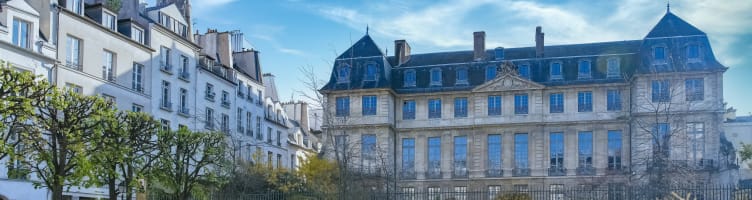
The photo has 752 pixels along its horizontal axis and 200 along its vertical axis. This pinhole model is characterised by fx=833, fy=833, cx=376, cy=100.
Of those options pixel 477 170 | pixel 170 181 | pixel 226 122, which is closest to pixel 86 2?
pixel 226 122

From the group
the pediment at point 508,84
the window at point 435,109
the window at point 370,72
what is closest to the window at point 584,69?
the pediment at point 508,84

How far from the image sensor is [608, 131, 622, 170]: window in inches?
1829

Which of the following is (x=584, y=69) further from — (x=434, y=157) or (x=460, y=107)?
(x=434, y=157)

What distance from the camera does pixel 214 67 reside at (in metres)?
46.1

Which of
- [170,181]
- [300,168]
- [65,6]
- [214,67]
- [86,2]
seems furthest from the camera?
[214,67]

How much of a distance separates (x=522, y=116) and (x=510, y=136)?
4.46 feet

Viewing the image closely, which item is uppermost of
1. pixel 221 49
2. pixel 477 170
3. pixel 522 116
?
pixel 221 49

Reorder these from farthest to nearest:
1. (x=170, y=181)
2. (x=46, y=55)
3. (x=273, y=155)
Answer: (x=273, y=155), (x=46, y=55), (x=170, y=181)

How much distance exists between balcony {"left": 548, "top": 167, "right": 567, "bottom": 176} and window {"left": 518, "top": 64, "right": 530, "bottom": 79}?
18.0 feet

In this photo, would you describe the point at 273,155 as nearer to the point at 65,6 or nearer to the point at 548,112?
the point at 548,112

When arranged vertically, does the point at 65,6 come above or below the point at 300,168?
above

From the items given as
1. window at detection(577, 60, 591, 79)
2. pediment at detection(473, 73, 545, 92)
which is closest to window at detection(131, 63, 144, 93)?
pediment at detection(473, 73, 545, 92)

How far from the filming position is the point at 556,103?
47.8 metres

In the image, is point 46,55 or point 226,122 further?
point 226,122
